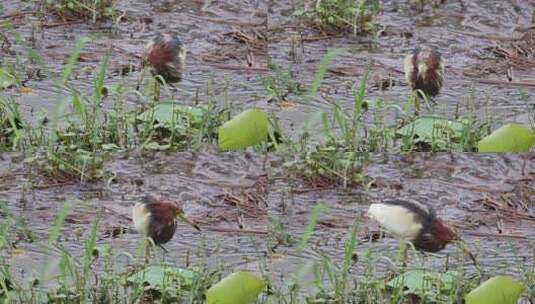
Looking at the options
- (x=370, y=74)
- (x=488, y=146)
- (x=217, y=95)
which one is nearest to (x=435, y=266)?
(x=488, y=146)

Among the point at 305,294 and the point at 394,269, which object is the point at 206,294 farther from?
the point at 394,269

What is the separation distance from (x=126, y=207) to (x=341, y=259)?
2.22 feet

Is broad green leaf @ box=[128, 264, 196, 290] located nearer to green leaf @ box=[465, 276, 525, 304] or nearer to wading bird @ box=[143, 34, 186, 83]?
wading bird @ box=[143, 34, 186, 83]

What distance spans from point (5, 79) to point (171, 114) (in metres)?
0.51

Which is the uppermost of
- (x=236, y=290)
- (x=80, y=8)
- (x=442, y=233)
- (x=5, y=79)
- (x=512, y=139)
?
(x=80, y=8)

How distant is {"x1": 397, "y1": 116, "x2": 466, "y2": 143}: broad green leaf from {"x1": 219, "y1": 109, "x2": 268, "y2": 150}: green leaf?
0.42 metres

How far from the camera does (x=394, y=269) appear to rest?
292 cm

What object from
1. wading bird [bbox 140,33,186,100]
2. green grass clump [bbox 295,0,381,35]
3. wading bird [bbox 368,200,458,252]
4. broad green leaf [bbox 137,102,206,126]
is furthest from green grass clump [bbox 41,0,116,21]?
wading bird [bbox 368,200,458,252]

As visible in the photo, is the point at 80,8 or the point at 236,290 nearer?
the point at 236,290

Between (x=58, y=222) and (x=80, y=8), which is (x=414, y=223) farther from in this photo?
(x=80, y=8)

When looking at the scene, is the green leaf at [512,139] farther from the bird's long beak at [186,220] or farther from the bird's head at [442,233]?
the bird's long beak at [186,220]

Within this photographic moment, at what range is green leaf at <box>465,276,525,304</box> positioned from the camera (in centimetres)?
283

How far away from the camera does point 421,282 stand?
2898 mm

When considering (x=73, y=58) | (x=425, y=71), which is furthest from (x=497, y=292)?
(x=73, y=58)
